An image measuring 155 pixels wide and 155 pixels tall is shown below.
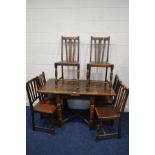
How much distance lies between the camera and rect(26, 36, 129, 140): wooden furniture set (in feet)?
8.30

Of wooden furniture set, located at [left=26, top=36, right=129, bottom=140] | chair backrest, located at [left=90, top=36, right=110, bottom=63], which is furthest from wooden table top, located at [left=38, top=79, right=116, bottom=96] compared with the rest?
chair backrest, located at [left=90, top=36, right=110, bottom=63]

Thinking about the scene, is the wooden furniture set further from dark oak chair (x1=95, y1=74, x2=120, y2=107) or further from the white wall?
the white wall

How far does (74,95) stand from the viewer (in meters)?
2.61

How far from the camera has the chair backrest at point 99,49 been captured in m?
3.15

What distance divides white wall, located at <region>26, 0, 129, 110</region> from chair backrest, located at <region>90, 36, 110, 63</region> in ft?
0.33

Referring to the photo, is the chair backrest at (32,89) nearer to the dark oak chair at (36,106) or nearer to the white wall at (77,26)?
the dark oak chair at (36,106)

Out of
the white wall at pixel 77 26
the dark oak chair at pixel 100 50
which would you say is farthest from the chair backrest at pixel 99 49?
the white wall at pixel 77 26

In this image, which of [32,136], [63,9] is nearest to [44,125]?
[32,136]

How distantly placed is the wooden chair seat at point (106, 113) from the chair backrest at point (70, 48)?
41.9 inches

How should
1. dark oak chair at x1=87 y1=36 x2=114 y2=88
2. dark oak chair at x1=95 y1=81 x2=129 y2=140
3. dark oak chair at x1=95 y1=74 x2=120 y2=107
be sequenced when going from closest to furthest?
dark oak chair at x1=95 y1=81 x2=129 y2=140 < dark oak chair at x1=95 y1=74 x2=120 y2=107 < dark oak chair at x1=87 y1=36 x2=114 y2=88

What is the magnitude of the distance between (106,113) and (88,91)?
0.41 metres

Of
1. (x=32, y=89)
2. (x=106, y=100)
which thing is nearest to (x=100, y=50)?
(x=106, y=100)
